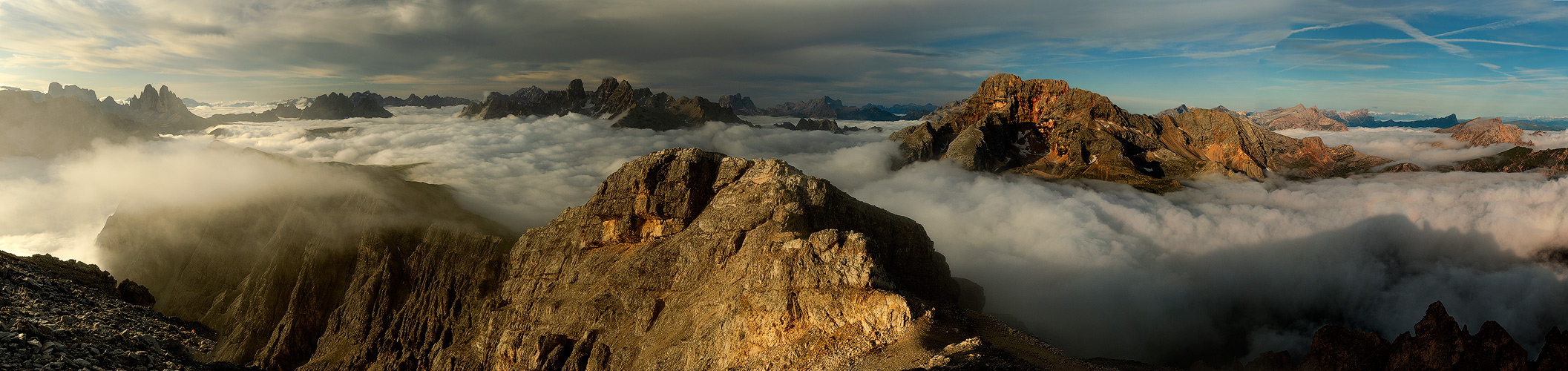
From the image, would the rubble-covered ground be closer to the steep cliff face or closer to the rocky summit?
the steep cliff face

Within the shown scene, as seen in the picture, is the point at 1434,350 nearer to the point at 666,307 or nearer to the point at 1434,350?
the point at 1434,350

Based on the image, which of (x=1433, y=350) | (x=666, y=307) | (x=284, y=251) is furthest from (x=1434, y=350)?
(x=284, y=251)

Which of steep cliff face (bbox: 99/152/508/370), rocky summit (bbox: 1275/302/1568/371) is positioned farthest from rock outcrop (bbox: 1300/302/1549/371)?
steep cliff face (bbox: 99/152/508/370)

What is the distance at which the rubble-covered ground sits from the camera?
26.7 m

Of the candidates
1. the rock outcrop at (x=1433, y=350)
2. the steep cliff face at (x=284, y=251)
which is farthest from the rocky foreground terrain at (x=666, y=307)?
the steep cliff face at (x=284, y=251)

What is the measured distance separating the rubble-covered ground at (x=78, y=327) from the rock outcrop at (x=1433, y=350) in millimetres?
73979

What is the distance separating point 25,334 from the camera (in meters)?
27.0

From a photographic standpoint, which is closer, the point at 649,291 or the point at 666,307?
the point at 666,307

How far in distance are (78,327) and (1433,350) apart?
82.1m

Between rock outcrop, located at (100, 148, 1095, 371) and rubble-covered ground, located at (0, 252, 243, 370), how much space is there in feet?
64.7

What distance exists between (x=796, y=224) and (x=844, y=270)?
1246cm

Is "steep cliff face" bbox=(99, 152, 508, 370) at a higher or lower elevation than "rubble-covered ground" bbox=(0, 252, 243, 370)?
lower

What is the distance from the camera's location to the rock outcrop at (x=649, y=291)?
103 feet

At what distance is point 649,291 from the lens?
46469 mm
